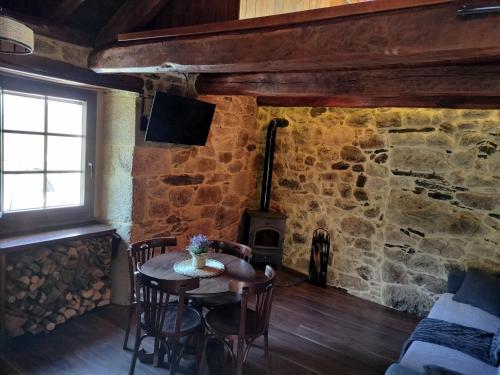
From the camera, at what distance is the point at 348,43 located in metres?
1.68

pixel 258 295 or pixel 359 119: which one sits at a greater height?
pixel 359 119

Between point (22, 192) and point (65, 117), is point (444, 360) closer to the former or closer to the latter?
point (22, 192)

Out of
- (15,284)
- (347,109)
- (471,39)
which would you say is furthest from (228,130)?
(471,39)

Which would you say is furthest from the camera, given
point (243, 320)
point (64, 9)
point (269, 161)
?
point (269, 161)

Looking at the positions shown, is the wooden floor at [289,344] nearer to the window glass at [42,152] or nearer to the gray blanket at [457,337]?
the gray blanket at [457,337]

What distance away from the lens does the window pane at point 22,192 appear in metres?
2.94

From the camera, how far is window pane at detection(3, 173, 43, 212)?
2.94 m

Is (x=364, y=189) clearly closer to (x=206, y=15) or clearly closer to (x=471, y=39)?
(x=206, y=15)

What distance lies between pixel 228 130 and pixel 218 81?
90cm

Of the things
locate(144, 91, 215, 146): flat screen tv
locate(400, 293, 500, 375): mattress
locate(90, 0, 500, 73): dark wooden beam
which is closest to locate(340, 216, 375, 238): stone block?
locate(400, 293, 500, 375): mattress

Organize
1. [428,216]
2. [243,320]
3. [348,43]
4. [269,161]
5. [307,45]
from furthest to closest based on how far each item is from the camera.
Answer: [269,161] → [428,216] → [243,320] → [307,45] → [348,43]

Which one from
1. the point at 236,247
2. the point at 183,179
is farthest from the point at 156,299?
the point at 183,179

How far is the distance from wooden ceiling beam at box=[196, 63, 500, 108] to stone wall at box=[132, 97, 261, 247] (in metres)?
0.68

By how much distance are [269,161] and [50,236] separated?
2.66 m
